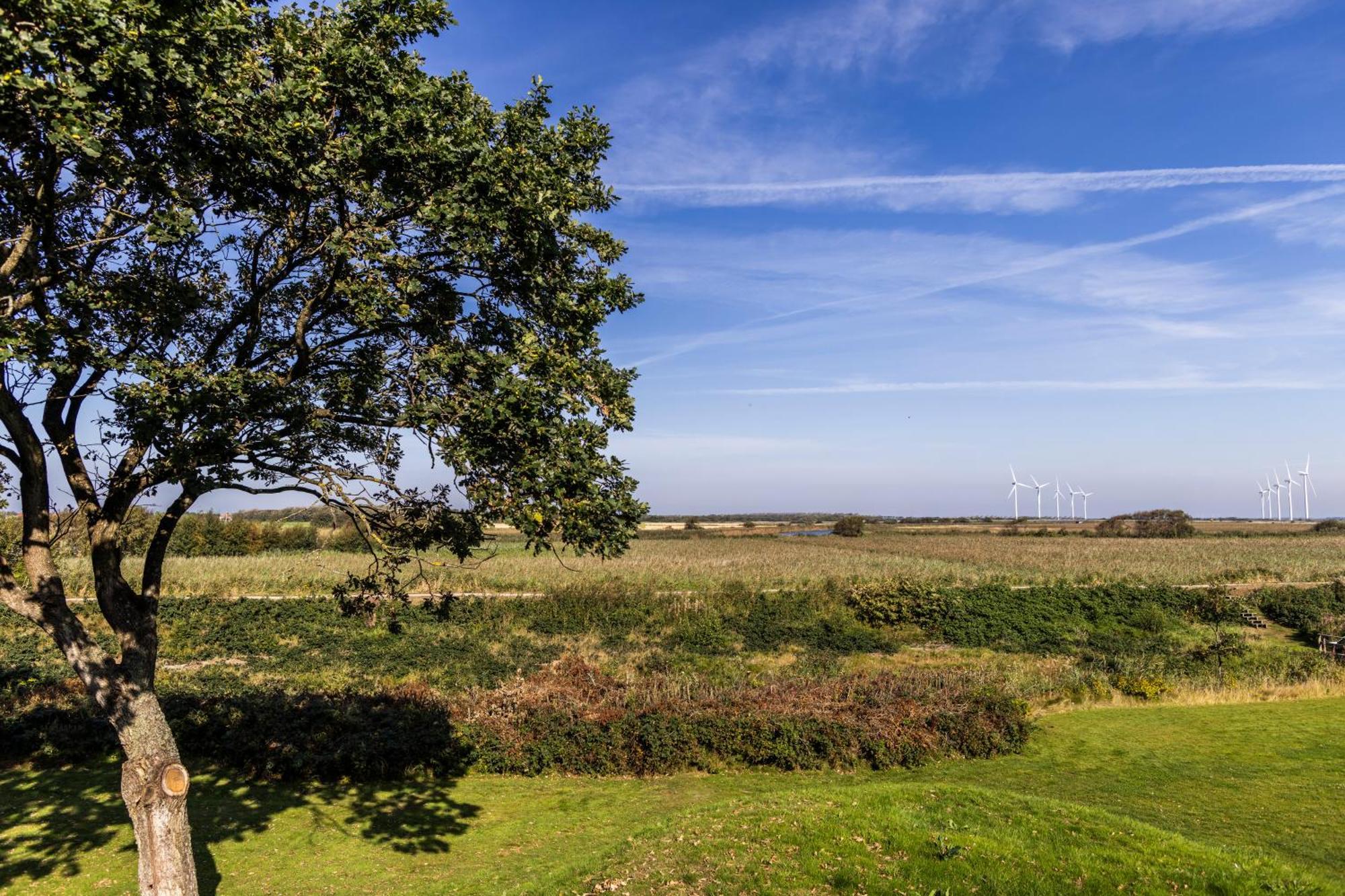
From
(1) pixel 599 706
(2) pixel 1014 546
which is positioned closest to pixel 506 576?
(1) pixel 599 706

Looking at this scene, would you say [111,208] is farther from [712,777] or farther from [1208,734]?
[1208,734]

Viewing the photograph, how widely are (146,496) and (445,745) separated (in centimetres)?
1052

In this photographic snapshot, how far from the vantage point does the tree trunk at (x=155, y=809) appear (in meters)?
7.91

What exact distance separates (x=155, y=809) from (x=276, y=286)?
6.12m

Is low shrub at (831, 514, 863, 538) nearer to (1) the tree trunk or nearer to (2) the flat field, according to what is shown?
(2) the flat field

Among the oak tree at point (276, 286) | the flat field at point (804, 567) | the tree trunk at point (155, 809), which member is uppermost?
the oak tree at point (276, 286)

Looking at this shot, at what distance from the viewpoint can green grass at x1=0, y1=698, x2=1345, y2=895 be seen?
9664 mm

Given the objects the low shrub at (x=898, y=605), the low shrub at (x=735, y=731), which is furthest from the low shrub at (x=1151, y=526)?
the low shrub at (x=735, y=731)

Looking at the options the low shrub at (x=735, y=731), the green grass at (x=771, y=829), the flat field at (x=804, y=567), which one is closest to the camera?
the green grass at (x=771, y=829)

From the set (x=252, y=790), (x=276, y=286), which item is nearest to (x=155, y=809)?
(x=276, y=286)

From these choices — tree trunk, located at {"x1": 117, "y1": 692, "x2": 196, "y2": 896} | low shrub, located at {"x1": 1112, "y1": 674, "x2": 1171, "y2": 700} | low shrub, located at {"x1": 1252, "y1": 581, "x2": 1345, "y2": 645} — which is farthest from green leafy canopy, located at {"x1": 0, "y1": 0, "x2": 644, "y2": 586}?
low shrub, located at {"x1": 1252, "y1": 581, "x2": 1345, "y2": 645}

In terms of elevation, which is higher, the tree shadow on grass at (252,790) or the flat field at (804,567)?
the flat field at (804,567)

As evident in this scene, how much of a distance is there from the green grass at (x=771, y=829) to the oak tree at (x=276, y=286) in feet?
15.5

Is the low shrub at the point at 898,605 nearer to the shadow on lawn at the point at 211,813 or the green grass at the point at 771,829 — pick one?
the green grass at the point at 771,829
